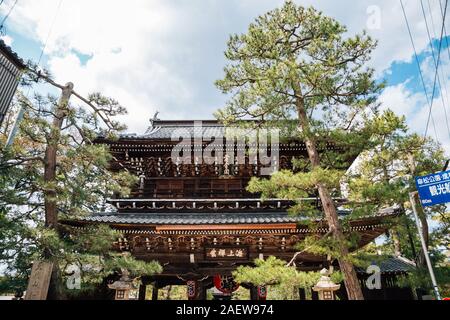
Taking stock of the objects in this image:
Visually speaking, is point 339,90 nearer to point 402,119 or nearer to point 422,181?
point 402,119

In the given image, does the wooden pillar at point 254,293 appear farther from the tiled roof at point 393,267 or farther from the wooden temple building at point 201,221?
the tiled roof at point 393,267

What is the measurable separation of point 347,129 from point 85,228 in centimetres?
818

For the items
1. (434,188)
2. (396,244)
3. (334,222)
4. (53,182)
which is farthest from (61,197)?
(396,244)

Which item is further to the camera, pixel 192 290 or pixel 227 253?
pixel 192 290

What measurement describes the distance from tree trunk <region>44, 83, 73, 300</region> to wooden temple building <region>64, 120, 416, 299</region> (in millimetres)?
964

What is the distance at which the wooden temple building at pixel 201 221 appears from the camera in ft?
28.3

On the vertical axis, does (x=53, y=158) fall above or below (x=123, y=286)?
above

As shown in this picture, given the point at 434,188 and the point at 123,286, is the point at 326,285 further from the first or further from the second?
the point at 123,286

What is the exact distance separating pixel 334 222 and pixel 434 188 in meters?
3.14

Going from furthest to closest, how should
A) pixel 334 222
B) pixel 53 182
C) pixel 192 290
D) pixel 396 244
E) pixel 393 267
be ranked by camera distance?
1. pixel 396 244
2. pixel 393 267
3. pixel 192 290
4. pixel 53 182
5. pixel 334 222

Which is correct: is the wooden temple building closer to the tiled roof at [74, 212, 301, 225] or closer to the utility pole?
the tiled roof at [74, 212, 301, 225]

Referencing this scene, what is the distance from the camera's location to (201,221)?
29.1 feet

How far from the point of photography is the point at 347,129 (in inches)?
282
